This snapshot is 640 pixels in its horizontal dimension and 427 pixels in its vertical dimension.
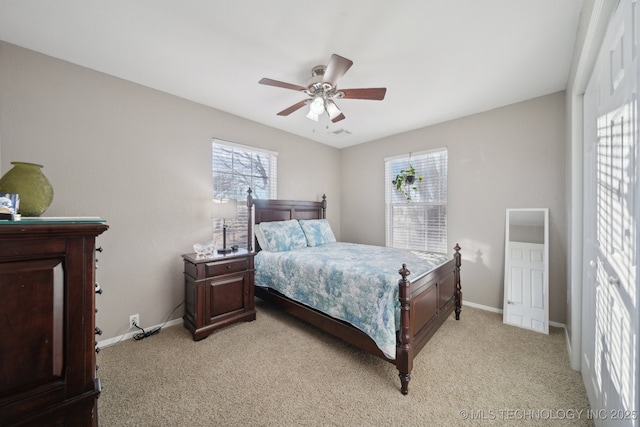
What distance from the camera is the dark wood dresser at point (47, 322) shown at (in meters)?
0.72

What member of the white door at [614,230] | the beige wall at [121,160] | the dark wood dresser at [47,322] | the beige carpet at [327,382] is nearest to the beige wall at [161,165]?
the beige wall at [121,160]

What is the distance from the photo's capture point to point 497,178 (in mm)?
3180

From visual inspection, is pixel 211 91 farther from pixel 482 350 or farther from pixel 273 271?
pixel 482 350

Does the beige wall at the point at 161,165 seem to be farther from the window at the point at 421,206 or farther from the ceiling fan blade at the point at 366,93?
the ceiling fan blade at the point at 366,93

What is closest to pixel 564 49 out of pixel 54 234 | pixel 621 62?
pixel 621 62

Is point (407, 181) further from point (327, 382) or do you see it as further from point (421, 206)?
point (327, 382)

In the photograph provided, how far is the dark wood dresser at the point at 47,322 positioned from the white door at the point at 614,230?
6.30ft

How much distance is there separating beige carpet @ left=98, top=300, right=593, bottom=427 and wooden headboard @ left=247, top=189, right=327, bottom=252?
49.9 inches

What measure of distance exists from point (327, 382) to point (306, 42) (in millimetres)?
2661

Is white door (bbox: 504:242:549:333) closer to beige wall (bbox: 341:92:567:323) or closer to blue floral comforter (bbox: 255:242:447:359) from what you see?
beige wall (bbox: 341:92:567:323)

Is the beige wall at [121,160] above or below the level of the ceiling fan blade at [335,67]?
below

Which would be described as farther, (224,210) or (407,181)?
(407,181)

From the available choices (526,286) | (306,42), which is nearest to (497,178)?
(526,286)

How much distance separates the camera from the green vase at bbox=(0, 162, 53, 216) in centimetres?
103
